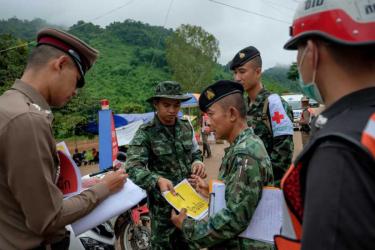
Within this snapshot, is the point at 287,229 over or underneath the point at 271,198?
over

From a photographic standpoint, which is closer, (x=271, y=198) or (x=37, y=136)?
(x=37, y=136)

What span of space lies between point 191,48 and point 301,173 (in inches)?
1528

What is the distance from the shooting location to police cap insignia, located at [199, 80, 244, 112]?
2158mm

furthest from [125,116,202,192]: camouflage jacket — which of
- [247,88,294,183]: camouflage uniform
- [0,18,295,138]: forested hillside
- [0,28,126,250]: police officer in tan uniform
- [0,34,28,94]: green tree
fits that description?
[0,34,28,94]: green tree

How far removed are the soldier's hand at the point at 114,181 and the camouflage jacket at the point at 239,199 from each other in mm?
457

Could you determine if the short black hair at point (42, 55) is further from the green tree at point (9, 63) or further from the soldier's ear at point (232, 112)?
the green tree at point (9, 63)

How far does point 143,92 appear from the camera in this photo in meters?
42.3

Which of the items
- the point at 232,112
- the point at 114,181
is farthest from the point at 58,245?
the point at 232,112

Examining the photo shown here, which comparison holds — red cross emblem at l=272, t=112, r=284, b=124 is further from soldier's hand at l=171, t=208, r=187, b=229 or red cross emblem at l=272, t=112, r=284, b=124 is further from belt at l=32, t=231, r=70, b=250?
belt at l=32, t=231, r=70, b=250

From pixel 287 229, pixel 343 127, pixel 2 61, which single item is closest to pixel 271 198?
pixel 287 229

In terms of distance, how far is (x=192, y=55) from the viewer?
38.2 m

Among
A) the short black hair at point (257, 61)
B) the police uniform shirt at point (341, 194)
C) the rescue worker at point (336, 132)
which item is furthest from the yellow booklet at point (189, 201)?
the short black hair at point (257, 61)

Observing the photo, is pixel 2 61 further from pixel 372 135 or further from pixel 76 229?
pixel 372 135

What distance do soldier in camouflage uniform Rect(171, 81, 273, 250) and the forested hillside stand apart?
1539cm
